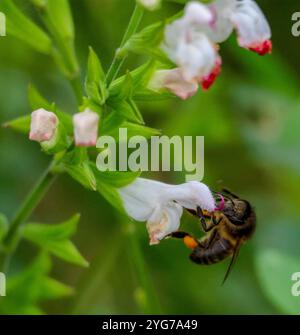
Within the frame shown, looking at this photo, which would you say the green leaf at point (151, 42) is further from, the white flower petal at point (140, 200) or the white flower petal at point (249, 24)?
the white flower petal at point (140, 200)

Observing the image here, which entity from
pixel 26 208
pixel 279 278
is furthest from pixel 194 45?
pixel 279 278

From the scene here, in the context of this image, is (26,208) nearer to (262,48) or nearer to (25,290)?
(25,290)

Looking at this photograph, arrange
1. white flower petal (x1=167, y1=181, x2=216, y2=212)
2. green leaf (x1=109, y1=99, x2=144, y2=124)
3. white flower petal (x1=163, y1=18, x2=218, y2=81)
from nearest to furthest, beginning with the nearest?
1. white flower petal (x1=163, y1=18, x2=218, y2=81)
2. green leaf (x1=109, y1=99, x2=144, y2=124)
3. white flower petal (x1=167, y1=181, x2=216, y2=212)

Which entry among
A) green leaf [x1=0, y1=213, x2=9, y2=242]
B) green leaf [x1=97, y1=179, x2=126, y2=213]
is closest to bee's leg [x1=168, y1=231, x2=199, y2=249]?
green leaf [x1=97, y1=179, x2=126, y2=213]

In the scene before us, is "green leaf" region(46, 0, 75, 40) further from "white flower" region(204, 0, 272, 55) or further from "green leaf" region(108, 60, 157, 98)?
"white flower" region(204, 0, 272, 55)

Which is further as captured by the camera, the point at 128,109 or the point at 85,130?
the point at 128,109

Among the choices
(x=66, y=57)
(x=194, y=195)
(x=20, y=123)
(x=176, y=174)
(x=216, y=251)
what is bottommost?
(x=176, y=174)

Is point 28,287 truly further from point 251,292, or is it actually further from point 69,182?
point 251,292
